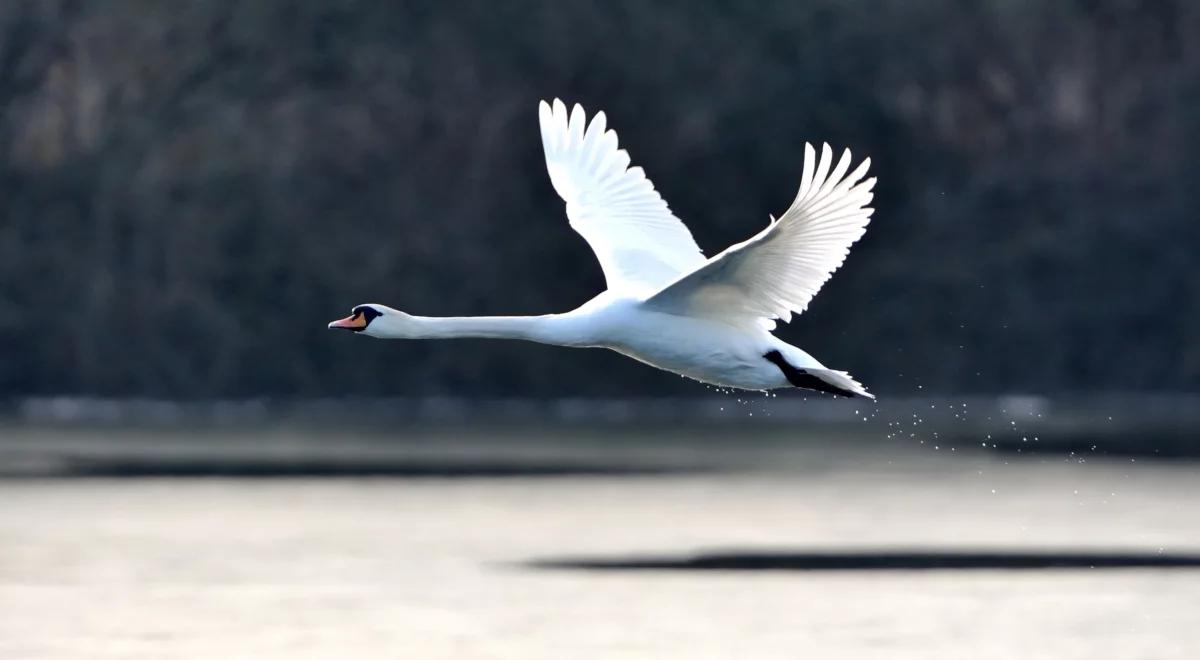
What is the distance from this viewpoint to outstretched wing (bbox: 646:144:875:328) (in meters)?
10.8

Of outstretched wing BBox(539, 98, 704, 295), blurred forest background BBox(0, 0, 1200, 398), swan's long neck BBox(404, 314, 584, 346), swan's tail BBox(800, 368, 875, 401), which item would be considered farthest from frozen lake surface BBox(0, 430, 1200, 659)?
blurred forest background BBox(0, 0, 1200, 398)

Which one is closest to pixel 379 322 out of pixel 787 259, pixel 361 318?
pixel 361 318

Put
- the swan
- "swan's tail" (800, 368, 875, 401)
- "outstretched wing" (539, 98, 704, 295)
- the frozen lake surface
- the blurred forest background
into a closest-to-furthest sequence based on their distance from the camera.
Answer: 1. the swan
2. "swan's tail" (800, 368, 875, 401)
3. "outstretched wing" (539, 98, 704, 295)
4. the frozen lake surface
5. the blurred forest background

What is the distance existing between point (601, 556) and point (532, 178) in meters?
24.3

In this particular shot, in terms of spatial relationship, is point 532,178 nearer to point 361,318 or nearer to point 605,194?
point 605,194

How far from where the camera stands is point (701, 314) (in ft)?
37.8

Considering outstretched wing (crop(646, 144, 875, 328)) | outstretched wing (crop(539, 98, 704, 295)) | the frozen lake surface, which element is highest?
outstretched wing (crop(539, 98, 704, 295))

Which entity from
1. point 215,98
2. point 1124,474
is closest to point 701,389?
point 215,98

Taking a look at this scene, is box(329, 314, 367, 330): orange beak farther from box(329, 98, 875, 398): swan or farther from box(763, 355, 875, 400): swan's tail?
box(763, 355, 875, 400): swan's tail

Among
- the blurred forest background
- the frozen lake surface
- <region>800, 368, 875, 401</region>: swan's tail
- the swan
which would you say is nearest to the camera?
the swan

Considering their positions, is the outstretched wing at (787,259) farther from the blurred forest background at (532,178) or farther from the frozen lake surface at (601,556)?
the blurred forest background at (532,178)

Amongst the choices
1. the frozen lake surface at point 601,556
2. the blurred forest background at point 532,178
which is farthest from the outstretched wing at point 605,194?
the blurred forest background at point 532,178

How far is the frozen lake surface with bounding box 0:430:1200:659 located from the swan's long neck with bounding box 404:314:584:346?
3074 mm

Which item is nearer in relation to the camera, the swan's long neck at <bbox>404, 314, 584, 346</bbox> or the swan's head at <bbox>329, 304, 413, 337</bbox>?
the swan's long neck at <bbox>404, 314, 584, 346</bbox>
